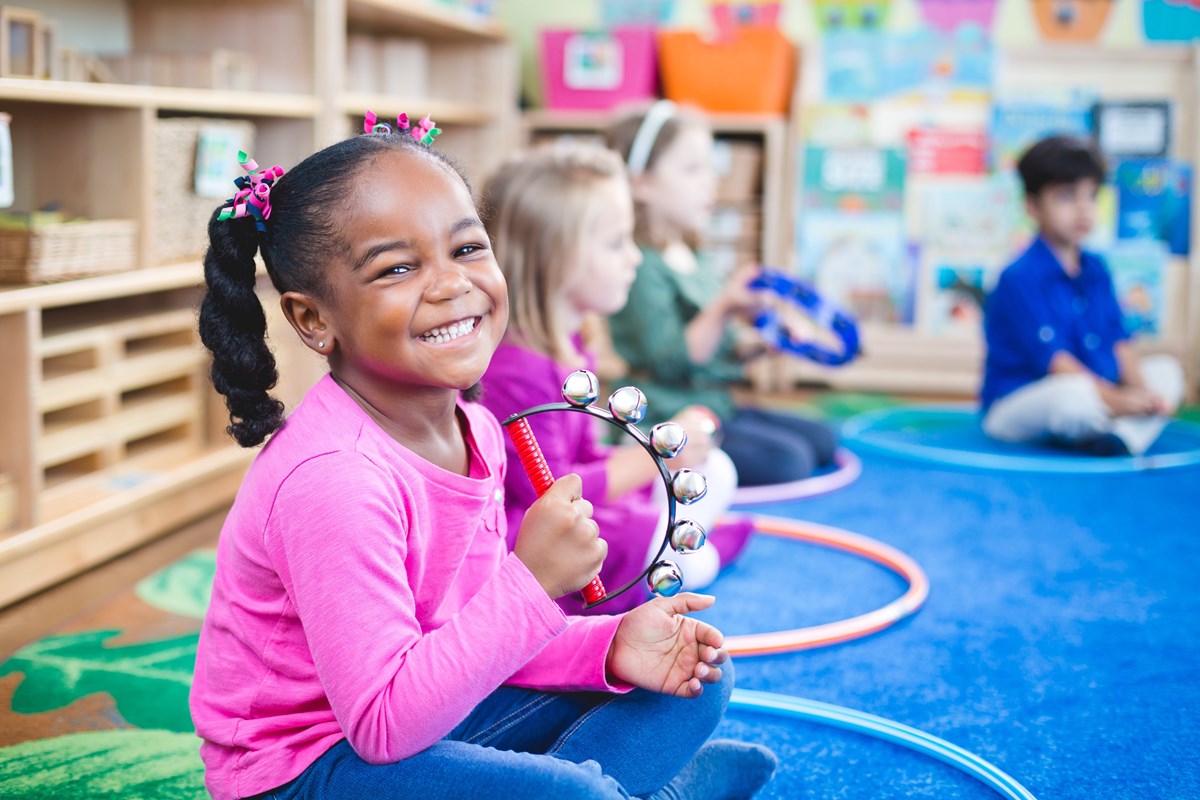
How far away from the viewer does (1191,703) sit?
65.7 inches

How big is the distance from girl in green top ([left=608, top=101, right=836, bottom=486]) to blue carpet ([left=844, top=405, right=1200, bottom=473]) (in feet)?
1.24

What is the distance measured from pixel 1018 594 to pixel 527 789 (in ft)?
4.36

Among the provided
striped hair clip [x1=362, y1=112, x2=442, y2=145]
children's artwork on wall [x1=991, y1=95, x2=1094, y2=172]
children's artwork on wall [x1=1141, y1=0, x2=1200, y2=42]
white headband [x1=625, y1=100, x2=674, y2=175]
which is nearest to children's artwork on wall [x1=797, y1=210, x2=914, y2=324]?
children's artwork on wall [x1=991, y1=95, x2=1094, y2=172]

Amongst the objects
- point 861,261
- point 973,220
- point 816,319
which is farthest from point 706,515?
point 973,220

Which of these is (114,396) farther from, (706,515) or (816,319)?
(816,319)

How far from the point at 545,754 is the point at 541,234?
972mm

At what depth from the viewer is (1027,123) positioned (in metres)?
3.98

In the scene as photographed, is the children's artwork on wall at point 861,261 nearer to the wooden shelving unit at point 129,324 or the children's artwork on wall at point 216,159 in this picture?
the wooden shelving unit at point 129,324

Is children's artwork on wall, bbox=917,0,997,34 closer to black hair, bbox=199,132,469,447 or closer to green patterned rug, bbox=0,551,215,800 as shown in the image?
green patterned rug, bbox=0,551,215,800

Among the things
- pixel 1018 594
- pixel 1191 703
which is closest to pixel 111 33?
pixel 1018 594

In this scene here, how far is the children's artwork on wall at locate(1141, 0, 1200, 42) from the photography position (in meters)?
4.05

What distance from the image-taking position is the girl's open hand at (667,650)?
1.14 m

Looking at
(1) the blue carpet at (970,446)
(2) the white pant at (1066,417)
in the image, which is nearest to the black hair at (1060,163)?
(2) the white pant at (1066,417)

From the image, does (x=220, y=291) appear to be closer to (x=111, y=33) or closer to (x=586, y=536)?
(x=586, y=536)
